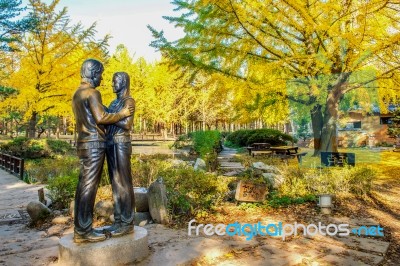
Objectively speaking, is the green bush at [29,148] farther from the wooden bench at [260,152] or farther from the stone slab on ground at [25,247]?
the stone slab on ground at [25,247]

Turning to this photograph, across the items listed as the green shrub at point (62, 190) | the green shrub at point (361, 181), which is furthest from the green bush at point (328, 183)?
the green shrub at point (62, 190)

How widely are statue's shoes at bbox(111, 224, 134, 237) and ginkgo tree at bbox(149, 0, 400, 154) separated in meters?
5.95

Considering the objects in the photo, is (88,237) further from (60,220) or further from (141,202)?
(60,220)

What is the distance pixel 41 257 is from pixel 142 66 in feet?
103

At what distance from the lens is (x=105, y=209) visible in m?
5.97

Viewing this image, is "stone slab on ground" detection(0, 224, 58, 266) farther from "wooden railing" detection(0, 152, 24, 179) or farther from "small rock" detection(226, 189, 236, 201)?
"wooden railing" detection(0, 152, 24, 179)

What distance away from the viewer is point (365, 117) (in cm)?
2973

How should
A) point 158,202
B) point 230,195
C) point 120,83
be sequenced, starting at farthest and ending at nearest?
point 230,195 → point 158,202 → point 120,83

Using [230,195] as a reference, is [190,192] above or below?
above

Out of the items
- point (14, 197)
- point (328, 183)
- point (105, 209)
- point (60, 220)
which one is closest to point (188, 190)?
point (105, 209)

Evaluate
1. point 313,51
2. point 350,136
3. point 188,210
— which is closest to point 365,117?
point 350,136

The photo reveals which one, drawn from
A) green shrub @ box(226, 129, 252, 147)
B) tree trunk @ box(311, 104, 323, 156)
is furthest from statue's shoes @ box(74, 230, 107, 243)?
green shrub @ box(226, 129, 252, 147)

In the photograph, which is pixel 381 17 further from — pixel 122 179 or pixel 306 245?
pixel 122 179

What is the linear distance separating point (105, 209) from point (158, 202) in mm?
1062
